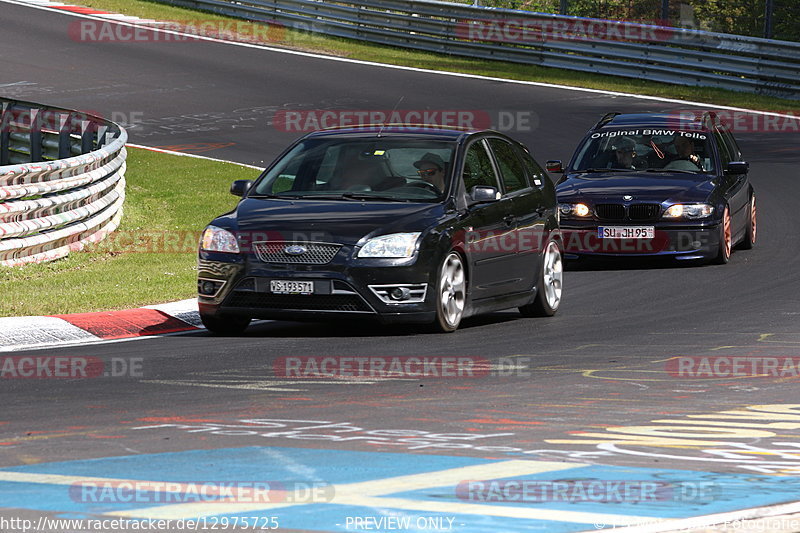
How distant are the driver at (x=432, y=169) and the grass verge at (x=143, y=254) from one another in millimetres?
2432

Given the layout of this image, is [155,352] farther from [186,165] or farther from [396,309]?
[186,165]

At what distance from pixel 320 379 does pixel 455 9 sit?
27439 mm

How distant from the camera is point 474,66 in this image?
118 ft

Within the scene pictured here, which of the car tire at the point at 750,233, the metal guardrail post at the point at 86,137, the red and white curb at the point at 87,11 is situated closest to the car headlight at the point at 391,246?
the car tire at the point at 750,233

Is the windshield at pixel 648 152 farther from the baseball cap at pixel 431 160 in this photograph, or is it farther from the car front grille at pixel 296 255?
the car front grille at pixel 296 255

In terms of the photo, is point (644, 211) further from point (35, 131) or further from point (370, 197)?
point (35, 131)

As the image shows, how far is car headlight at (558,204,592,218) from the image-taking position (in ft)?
55.5

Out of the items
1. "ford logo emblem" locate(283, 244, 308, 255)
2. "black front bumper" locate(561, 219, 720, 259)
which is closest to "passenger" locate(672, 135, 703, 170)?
"black front bumper" locate(561, 219, 720, 259)

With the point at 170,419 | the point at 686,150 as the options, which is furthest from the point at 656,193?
the point at 170,419

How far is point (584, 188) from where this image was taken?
17.2 meters

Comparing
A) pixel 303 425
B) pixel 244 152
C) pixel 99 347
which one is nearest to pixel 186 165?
pixel 244 152

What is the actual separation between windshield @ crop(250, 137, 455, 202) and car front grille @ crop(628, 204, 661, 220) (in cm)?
420

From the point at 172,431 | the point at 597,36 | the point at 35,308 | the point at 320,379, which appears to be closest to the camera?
the point at 172,431

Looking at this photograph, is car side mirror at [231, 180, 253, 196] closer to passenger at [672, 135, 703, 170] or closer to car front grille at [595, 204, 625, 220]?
car front grille at [595, 204, 625, 220]
